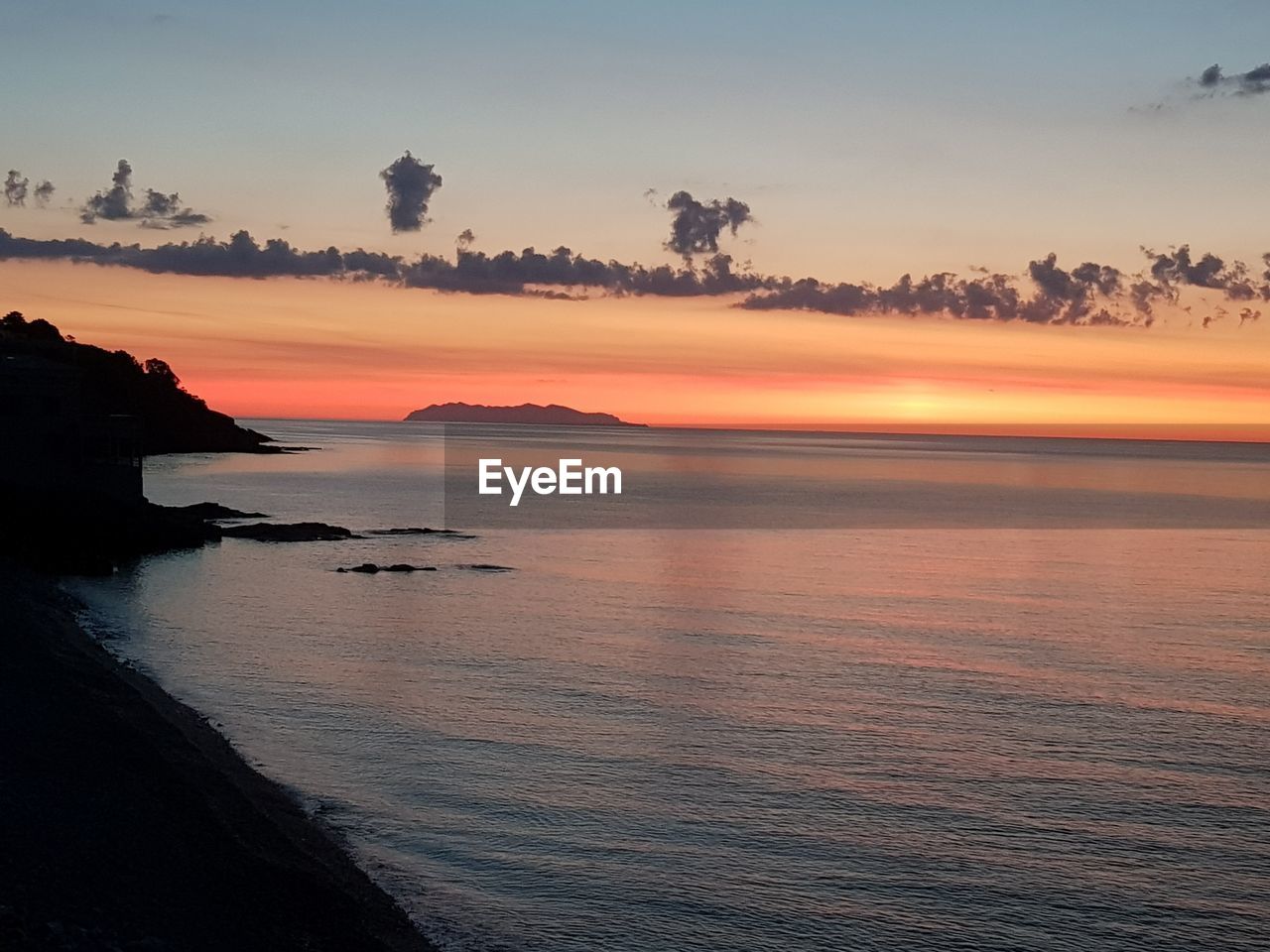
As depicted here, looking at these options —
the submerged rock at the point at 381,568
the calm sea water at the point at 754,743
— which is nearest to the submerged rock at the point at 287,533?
the calm sea water at the point at 754,743

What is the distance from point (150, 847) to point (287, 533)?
6413 centimetres

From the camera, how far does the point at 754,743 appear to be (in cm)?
3117

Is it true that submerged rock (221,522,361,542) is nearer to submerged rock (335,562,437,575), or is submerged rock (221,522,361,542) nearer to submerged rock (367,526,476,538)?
submerged rock (367,526,476,538)

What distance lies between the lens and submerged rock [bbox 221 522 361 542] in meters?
79.1

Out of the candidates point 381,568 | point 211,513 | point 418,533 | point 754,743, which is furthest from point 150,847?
point 211,513

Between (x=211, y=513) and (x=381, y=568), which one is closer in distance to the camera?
(x=381, y=568)

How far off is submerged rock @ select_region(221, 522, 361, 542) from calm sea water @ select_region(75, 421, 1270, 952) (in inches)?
446

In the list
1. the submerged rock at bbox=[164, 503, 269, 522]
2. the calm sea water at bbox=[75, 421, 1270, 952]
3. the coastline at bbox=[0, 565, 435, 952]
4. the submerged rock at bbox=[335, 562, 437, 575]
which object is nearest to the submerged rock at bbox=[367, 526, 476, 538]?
the submerged rock at bbox=[164, 503, 269, 522]

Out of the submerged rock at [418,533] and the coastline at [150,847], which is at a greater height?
the coastline at [150,847]

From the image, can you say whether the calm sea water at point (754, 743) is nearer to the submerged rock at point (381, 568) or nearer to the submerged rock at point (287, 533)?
the submerged rock at point (381, 568)

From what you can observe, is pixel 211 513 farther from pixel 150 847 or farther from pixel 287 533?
pixel 150 847

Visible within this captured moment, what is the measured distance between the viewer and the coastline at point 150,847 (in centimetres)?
1579

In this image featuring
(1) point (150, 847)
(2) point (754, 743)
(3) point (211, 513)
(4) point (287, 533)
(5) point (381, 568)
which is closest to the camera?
(1) point (150, 847)

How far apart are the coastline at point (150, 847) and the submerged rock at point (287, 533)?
51780mm
